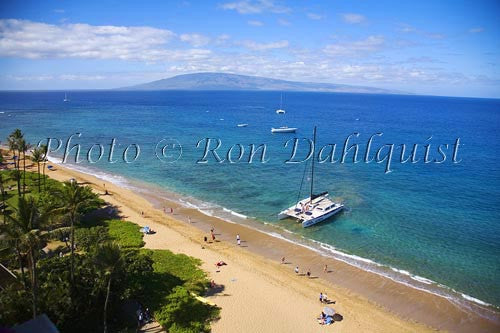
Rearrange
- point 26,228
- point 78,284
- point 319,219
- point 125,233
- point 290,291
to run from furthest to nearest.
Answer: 1. point 319,219
2. point 125,233
3. point 290,291
4. point 78,284
5. point 26,228

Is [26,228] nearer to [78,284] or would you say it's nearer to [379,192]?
[78,284]

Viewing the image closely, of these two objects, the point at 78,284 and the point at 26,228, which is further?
the point at 78,284

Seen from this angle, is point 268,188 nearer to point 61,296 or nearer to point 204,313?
point 204,313

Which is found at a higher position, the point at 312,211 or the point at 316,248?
the point at 312,211

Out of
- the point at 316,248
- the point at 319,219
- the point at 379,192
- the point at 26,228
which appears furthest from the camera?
the point at 379,192

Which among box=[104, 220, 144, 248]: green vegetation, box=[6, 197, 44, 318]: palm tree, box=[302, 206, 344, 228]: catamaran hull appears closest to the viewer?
box=[6, 197, 44, 318]: palm tree

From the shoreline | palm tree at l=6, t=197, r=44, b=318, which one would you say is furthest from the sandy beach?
palm tree at l=6, t=197, r=44, b=318

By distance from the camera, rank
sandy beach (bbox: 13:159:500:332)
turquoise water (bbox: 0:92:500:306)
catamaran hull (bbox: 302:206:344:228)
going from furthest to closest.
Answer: catamaran hull (bbox: 302:206:344:228)
turquoise water (bbox: 0:92:500:306)
sandy beach (bbox: 13:159:500:332)

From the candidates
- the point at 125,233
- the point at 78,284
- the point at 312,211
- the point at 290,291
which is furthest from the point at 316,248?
the point at 78,284

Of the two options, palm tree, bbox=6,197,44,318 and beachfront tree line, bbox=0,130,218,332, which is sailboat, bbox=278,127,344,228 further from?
palm tree, bbox=6,197,44,318
